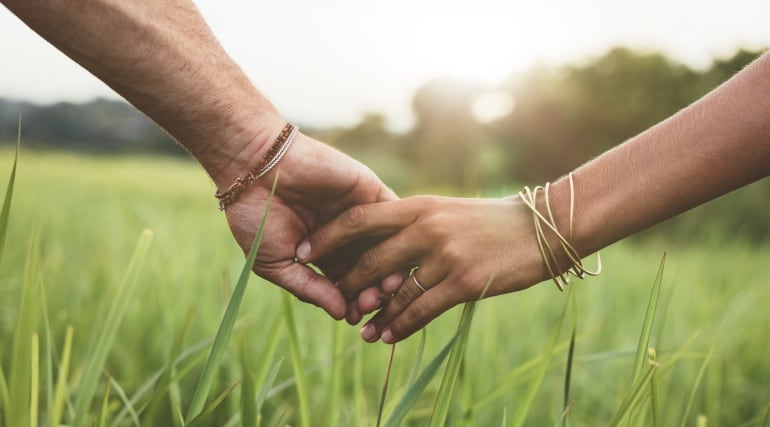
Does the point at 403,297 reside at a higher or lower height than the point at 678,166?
lower

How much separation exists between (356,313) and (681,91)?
9633mm

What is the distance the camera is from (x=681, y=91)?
9.47 meters

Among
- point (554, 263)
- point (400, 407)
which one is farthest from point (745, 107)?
point (400, 407)

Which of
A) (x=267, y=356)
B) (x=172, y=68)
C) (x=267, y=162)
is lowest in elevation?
(x=267, y=356)

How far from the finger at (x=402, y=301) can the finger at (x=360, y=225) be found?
108mm

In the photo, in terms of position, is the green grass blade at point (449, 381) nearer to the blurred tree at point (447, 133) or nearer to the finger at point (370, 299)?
the finger at point (370, 299)

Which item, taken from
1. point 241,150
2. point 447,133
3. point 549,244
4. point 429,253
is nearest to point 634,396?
point 549,244

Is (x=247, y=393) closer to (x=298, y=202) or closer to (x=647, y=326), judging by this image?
(x=647, y=326)

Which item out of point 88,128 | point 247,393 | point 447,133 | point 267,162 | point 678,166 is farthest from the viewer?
point 88,128

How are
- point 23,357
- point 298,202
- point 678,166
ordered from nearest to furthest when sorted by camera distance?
point 23,357, point 678,166, point 298,202

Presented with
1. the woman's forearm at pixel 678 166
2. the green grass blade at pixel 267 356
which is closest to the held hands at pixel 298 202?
the green grass blade at pixel 267 356

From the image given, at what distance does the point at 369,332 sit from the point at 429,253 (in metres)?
0.20

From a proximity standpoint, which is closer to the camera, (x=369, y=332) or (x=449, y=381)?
(x=449, y=381)

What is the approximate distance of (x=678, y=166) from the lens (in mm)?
999
